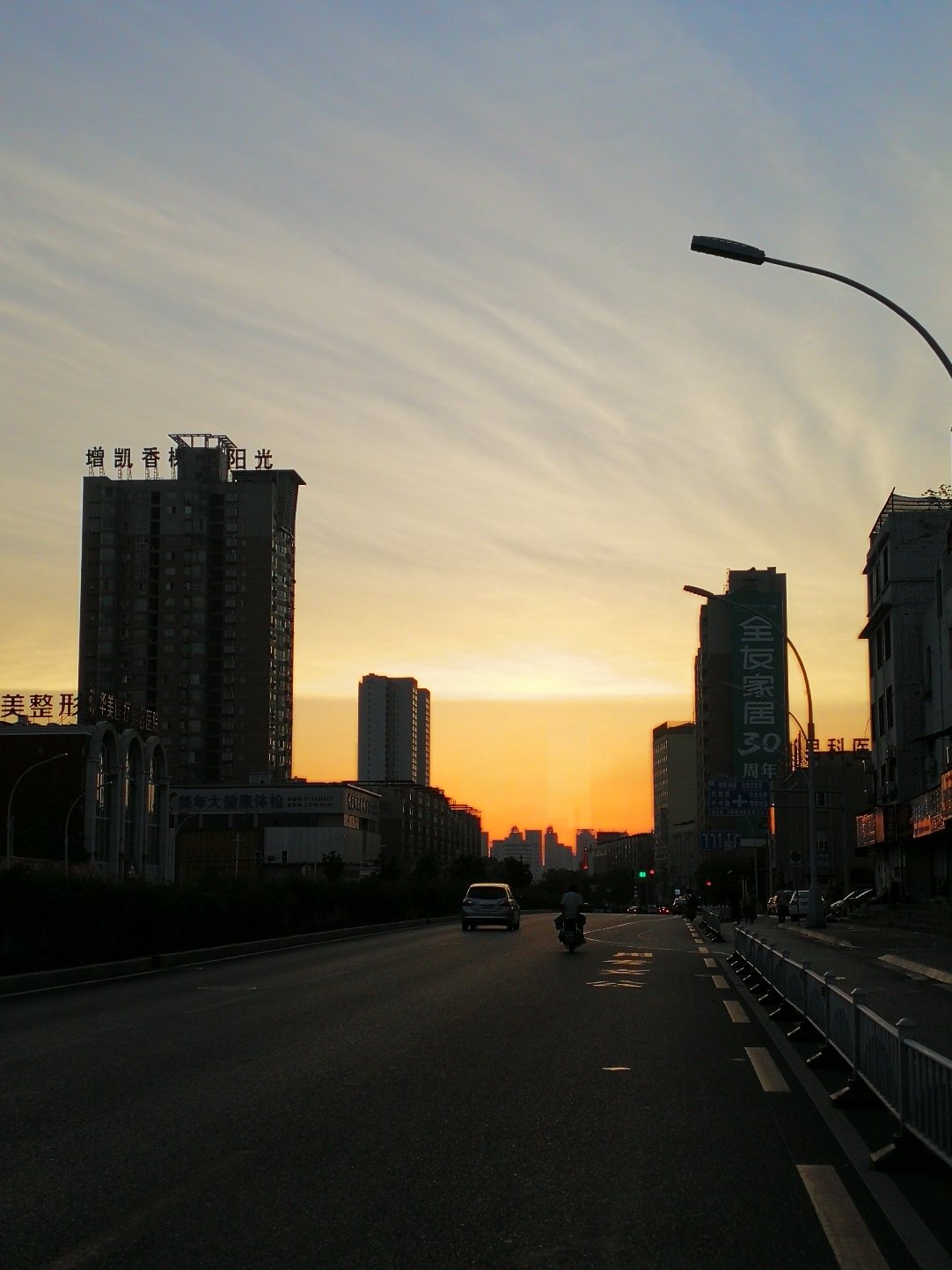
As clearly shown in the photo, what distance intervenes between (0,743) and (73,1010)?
2453 inches

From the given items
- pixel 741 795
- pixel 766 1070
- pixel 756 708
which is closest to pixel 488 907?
pixel 741 795

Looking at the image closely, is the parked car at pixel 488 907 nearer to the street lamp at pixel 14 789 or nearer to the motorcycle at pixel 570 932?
the motorcycle at pixel 570 932

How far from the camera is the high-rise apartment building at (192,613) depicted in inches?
5984

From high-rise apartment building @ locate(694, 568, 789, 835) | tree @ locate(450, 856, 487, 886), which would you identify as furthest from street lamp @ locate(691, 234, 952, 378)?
tree @ locate(450, 856, 487, 886)

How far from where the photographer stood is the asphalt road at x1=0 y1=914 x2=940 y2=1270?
5840 millimetres

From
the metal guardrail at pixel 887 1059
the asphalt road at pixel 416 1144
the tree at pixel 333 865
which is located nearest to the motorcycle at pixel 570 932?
the asphalt road at pixel 416 1144

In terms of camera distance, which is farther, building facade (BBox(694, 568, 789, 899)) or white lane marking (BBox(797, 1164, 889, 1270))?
building facade (BBox(694, 568, 789, 899))

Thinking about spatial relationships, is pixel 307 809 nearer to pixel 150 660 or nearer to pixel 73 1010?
pixel 150 660

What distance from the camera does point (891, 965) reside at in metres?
26.9

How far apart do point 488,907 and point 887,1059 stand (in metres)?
33.0

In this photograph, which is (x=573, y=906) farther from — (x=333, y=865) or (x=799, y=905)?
(x=333, y=865)

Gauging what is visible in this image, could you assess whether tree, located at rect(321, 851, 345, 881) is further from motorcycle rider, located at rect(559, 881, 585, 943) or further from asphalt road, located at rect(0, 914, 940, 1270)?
asphalt road, located at rect(0, 914, 940, 1270)

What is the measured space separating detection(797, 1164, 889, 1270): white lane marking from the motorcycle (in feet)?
69.5

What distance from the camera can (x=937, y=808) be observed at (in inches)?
1725
